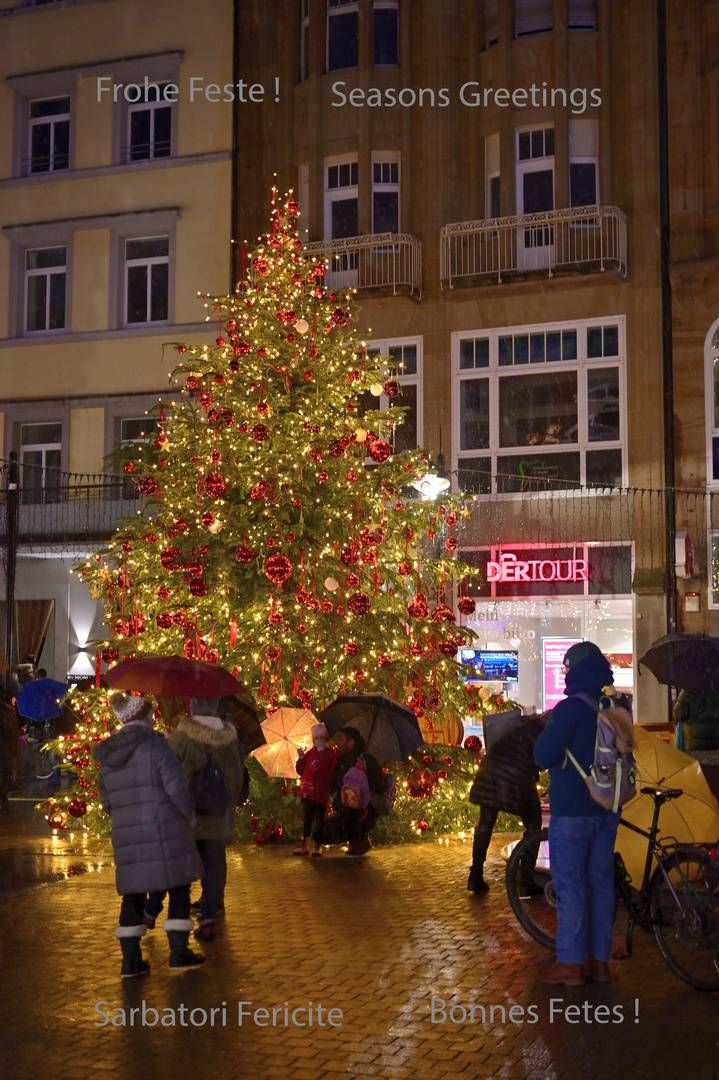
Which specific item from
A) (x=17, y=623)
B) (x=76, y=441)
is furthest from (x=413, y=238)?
(x=17, y=623)

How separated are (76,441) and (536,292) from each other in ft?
32.5

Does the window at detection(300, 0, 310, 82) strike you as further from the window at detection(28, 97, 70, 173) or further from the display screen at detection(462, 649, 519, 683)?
the display screen at detection(462, 649, 519, 683)

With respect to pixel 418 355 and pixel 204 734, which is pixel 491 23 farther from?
pixel 204 734

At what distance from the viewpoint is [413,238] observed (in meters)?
24.5

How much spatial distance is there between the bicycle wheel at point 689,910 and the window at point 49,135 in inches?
936

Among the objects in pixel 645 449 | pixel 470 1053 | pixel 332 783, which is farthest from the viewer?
pixel 645 449

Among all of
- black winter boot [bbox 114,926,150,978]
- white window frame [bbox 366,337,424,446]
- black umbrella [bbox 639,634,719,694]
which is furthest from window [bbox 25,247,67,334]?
black winter boot [bbox 114,926,150,978]

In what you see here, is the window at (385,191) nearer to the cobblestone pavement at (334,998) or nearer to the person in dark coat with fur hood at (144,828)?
the cobblestone pavement at (334,998)

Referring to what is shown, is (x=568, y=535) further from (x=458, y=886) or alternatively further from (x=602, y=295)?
(x=458, y=886)

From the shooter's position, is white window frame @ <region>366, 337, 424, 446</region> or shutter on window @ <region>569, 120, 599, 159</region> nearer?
shutter on window @ <region>569, 120, 599, 159</region>

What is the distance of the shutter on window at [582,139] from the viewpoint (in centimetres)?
2411

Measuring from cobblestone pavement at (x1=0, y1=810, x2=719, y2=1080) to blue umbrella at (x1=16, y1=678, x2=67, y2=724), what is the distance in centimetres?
868

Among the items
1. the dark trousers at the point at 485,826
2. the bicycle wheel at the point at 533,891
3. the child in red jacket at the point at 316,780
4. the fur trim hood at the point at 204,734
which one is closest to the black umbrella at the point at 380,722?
the child in red jacket at the point at 316,780

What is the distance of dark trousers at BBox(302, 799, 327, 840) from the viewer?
1292 centimetres
